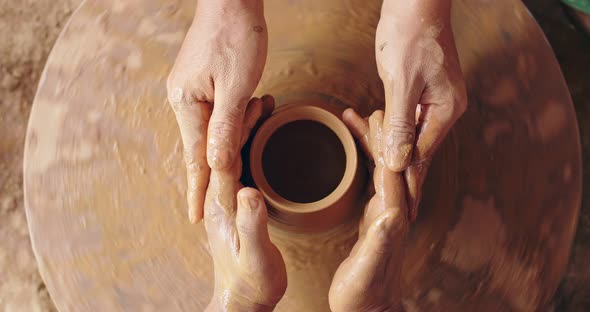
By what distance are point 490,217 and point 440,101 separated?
32 centimetres

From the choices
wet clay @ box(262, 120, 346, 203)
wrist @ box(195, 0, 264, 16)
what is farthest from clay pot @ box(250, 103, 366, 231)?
wrist @ box(195, 0, 264, 16)

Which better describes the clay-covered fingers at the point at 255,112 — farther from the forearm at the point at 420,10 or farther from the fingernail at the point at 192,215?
the forearm at the point at 420,10

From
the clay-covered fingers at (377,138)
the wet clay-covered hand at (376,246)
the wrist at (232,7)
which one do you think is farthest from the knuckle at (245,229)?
the wrist at (232,7)

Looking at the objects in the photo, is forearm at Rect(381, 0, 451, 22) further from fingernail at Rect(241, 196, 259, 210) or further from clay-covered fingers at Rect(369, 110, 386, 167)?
fingernail at Rect(241, 196, 259, 210)

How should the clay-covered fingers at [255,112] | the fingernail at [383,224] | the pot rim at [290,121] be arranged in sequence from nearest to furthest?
the fingernail at [383,224], the pot rim at [290,121], the clay-covered fingers at [255,112]

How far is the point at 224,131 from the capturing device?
1.13 m

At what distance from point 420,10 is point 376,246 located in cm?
55

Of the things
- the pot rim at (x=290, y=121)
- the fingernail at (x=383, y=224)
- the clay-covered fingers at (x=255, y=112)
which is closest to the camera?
the fingernail at (x=383, y=224)

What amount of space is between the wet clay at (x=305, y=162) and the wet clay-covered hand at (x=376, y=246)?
0.28 feet

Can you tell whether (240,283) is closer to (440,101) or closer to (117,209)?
(117,209)

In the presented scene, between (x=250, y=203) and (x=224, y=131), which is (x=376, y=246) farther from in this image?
(x=224, y=131)

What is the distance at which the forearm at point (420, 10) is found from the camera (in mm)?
1186

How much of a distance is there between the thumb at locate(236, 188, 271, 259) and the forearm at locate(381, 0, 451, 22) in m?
0.54

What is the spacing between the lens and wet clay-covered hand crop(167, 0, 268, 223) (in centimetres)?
118
